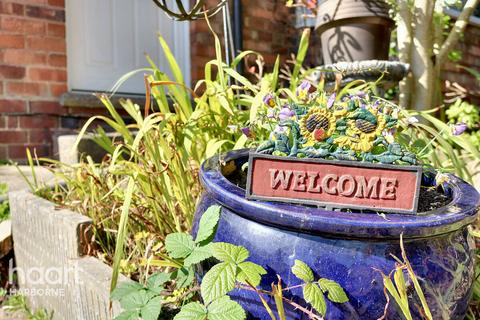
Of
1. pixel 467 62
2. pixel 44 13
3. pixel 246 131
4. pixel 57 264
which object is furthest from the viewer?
pixel 467 62

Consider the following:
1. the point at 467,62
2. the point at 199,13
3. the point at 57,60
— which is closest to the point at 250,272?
the point at 199,13

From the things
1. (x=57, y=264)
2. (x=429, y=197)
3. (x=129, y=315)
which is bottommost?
(x=57, y=264)

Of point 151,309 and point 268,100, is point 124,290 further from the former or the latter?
point 268,100

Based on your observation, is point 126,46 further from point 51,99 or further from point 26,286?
point 26,286

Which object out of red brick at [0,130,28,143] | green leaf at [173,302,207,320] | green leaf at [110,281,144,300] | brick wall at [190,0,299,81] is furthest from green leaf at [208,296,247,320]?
brick wall at [190,0,299,81]

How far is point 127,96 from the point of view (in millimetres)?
3365

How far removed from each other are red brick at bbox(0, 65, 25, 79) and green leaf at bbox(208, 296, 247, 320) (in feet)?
8.81

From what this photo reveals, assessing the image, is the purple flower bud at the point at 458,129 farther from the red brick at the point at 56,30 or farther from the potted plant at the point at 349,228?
the red brick at the point at 56,30

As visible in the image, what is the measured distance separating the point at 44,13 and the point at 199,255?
2746mm

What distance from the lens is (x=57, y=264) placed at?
1362 mm

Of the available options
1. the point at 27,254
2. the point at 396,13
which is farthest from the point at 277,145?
the point at 396,13

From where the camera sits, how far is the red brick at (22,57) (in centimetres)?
279

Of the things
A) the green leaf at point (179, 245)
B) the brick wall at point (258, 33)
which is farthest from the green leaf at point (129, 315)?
the brick wall at point (258, 33)

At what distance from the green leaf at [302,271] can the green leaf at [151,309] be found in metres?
0.30
